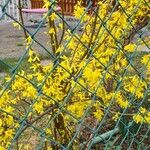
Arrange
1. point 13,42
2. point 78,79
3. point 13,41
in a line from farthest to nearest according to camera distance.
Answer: point 13,41
point 13,42
point 78,79

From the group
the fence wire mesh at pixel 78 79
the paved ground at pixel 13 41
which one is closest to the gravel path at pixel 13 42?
the paved ground at pixel 13 41

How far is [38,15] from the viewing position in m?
14.9

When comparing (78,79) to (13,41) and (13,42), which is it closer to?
(13,42)

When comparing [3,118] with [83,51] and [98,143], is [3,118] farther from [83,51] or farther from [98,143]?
[98,143]

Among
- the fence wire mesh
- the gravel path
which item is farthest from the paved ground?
the fence wire mesh

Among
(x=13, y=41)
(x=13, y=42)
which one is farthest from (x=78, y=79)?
(x=13, y=41)

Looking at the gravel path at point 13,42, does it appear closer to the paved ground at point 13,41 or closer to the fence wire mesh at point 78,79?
A: the paved ground at point 13,41

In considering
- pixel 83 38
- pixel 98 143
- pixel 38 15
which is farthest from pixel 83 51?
pixel 38 15

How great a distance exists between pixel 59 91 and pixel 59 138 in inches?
18.1

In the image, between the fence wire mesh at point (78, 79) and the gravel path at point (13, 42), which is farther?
the gravel path at point (13, 42)

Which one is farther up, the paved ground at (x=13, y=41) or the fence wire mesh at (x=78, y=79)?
the fence wire mesh at (x=78, y=79)

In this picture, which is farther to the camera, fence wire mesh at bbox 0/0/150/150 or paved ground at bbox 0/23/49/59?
paved ground at bbox 0/23/49/59

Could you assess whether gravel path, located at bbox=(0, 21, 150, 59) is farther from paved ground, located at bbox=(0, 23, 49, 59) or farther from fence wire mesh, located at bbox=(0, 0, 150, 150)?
fence wire mesh, located at bbox=(0, 0, 150, 150)

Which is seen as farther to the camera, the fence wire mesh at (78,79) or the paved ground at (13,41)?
the paved ground at (13,41)
